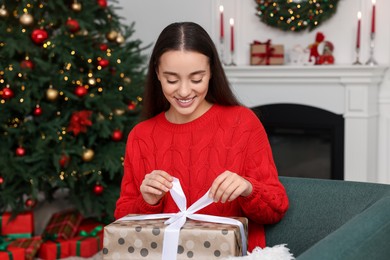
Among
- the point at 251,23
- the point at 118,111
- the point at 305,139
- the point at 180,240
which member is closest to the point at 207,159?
the point at 180,240

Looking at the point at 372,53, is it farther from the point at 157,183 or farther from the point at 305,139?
the point at 157,183

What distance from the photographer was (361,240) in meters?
1.34

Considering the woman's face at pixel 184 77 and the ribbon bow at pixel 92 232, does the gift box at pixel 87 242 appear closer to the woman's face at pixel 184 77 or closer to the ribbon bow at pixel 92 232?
the ribbon bow at pixel 92 232

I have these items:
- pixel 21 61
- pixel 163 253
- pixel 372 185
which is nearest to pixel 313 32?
pixel 21 61

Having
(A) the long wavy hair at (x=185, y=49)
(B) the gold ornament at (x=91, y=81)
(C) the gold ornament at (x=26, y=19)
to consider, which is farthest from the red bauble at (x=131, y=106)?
(A) the long wavy hair at (x=185, y=49)

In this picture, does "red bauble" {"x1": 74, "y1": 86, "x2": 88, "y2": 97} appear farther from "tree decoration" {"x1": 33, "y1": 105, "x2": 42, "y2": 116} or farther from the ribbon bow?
the ribbon bow

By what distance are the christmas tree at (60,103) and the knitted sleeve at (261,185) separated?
1.82 metres

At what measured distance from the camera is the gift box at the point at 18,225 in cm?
356

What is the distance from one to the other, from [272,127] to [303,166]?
346 millimetres

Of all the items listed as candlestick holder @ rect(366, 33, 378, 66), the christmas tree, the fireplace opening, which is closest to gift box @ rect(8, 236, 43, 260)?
the christmas tree

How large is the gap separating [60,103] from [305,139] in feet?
5.64

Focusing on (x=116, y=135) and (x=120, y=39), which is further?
(x=120, y=39)

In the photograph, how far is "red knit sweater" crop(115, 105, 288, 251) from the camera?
1.65 meters

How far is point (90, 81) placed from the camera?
3430mm
